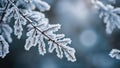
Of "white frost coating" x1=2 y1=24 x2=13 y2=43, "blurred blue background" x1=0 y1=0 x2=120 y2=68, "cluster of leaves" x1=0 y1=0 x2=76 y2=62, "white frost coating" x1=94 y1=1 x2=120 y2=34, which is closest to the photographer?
"cluster of leaves" x1=0 y1=0 x2=76 y2=62

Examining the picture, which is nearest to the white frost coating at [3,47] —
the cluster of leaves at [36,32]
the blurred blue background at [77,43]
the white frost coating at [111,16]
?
the cluster of leaves at [36,32]

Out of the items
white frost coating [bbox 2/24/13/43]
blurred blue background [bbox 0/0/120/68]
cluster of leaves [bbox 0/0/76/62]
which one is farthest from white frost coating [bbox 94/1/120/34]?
blurred blue background [bbox 0/0/120/68]

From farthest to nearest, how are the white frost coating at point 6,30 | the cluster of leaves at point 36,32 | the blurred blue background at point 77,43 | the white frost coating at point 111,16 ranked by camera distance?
the blurred blue background at point 77,43 → the white frost coating at point 111,16 → the white frost coating at point 6,30 → the cluster of leaves at point 36,32

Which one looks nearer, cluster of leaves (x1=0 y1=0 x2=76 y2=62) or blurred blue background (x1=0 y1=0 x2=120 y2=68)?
cluster of leaves (x1=0 y1=0 x2=76 y2=62)

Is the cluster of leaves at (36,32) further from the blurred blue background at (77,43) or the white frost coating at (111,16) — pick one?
the blurred blue background at (77,43)

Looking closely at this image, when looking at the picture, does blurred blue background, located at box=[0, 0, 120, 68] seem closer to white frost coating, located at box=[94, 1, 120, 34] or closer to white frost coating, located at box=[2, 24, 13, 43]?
white frost coating, located at box=[94, 1, 120, 34]

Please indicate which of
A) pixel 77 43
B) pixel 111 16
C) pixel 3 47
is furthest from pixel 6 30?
pixel 77 43

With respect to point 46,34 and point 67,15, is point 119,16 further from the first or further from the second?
point 67,15

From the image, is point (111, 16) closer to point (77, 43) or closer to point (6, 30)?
point (6, 30)
